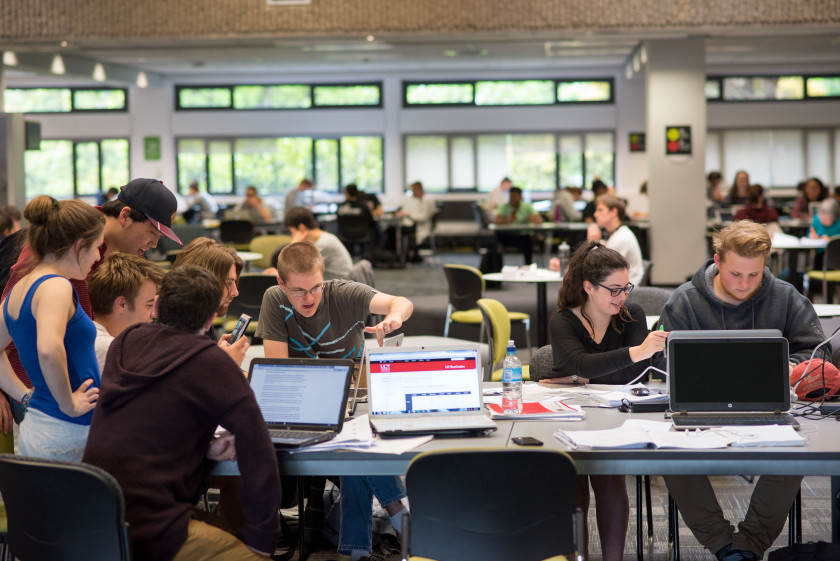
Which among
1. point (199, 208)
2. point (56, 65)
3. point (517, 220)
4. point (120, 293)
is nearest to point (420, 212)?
point (517, 220)

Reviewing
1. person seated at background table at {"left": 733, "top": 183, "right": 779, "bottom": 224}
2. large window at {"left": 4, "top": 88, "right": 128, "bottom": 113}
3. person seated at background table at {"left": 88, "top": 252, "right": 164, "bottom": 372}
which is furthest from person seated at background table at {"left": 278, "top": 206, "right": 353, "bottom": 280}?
large window at {"left": 4, "top": 88, "right": 128, "bottom": 113}

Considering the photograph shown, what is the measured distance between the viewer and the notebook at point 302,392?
8.83ft

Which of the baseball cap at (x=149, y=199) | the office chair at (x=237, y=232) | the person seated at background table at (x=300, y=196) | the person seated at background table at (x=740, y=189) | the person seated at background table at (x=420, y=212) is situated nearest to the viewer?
the baseball cap at (x=149, y=199)

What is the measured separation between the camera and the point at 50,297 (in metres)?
2.55

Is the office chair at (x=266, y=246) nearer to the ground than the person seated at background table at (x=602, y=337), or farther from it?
farther from it

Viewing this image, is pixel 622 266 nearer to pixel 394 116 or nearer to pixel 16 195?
pixel 16 195

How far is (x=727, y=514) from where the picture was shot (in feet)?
12.7

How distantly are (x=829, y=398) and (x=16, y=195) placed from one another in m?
10.2

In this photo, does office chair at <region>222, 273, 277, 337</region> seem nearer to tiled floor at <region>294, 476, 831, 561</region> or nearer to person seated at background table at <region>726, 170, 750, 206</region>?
tiled floor at <region>294, 476, 831, 561</region>

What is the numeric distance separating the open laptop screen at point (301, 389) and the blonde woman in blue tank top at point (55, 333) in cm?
50

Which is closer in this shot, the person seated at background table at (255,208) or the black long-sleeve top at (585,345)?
the black long-sleeve top at (585,345)

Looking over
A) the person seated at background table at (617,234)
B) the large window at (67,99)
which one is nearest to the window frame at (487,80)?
the large window at (67,99)

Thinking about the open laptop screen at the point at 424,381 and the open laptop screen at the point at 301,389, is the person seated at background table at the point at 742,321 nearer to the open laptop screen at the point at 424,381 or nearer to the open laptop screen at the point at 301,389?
the open laptop screen at the point at 424,381

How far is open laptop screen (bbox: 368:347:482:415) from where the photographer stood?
282 cm
